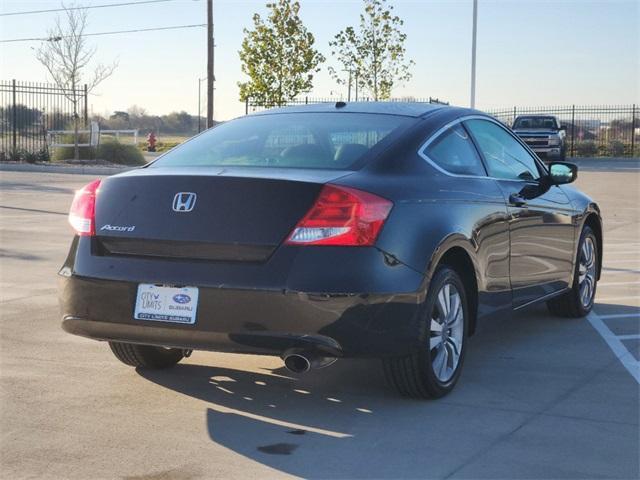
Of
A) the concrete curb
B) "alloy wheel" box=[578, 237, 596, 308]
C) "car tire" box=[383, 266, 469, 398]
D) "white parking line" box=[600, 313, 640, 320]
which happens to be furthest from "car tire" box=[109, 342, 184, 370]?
the concrete curb

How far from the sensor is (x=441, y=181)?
5.53m

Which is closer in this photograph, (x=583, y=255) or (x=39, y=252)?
(x=583, y=255)

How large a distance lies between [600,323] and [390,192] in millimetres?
3312

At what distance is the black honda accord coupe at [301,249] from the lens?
4719 mm

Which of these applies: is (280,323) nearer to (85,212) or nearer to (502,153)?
(85,212)

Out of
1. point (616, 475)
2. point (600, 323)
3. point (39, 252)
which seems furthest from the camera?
point (39, 252)

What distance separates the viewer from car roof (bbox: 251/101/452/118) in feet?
19.6

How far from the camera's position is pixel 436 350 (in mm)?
5359

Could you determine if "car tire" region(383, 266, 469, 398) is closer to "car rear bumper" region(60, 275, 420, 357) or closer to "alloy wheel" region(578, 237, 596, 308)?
"car rear bumper" region(60, 275, 420, 357)

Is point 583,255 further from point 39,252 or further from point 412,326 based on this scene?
point 39,252

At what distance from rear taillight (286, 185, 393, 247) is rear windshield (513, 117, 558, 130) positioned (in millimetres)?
33740

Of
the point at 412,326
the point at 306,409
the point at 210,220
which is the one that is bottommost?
the point at 306,409

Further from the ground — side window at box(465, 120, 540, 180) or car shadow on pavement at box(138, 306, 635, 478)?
side window at box(465, 120, 540, 180)

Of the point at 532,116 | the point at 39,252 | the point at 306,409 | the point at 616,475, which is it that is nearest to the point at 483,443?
the point at 616,475
